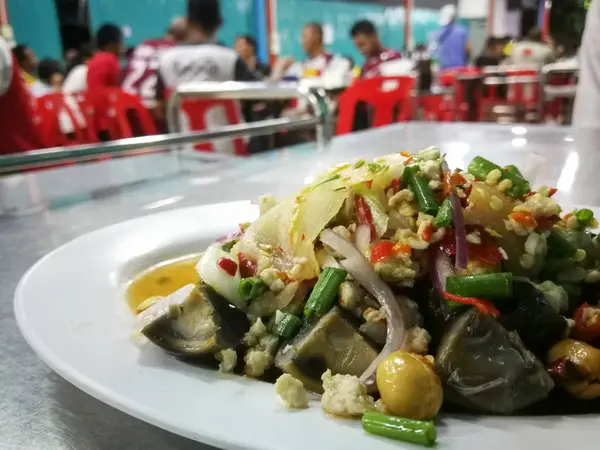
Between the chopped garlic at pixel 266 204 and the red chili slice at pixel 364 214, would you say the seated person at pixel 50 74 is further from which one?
the red chili slice at pixel 364 214

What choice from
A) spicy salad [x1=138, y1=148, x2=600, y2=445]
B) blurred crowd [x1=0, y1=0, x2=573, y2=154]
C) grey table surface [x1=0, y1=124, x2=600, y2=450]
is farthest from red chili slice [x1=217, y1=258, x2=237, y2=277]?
blurred crowd [x1=0, y1=0, x2=573, y2=154]

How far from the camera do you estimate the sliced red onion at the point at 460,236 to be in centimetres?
78

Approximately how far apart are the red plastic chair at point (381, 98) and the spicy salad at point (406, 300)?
493 centimetres

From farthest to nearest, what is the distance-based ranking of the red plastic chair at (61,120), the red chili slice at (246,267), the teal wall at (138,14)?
the teal wall at (138,14) < the red plastic chair at (61,120) < the red chili slice at (246,267)

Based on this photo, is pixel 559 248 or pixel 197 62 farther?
pixel 197 62

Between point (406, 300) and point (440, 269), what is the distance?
6 cm

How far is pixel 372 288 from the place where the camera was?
78 cm

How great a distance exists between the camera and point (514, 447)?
1.79 ft

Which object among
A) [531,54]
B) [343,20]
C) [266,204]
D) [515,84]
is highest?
[343,20]

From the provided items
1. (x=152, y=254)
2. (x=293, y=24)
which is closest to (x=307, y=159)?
(x=152, y=254)

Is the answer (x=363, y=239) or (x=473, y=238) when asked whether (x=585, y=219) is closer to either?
(x=473, y=238)

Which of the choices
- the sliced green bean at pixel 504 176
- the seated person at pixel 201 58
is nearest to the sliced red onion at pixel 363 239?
the sliced green bean at pixel 504 176

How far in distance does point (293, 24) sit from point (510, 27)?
6.51 metres

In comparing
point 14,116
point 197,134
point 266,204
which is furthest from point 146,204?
point 14,116
